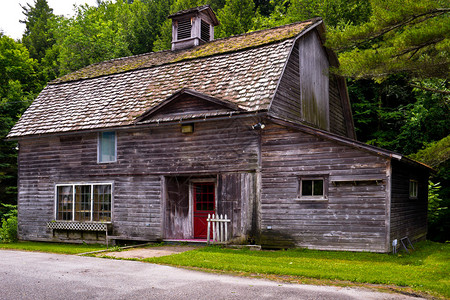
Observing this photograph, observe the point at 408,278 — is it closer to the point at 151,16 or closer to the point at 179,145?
the point at 179,145

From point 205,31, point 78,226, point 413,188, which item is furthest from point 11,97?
point 413,188

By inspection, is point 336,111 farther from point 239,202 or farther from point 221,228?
point 221,228

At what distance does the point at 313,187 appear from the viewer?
13164 mm

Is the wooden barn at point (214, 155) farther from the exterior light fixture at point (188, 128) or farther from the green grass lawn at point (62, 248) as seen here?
the green grass lawn at point (62, 248)

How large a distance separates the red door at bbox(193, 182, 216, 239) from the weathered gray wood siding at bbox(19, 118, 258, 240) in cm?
138

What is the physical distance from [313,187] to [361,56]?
430cm

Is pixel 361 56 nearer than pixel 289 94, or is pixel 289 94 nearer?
pixel 361 56

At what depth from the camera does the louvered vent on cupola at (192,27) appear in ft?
68.2

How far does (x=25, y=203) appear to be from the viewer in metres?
19.1

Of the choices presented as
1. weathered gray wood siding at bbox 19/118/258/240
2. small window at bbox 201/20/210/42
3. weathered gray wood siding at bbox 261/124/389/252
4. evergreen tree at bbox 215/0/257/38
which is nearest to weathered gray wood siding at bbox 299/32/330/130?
weathered gray wood siding at bbox 261/124/389/252

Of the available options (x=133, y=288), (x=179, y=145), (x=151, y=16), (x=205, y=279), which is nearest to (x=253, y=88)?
(x=179, y=145)

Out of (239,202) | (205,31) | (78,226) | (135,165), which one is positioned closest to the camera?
(239,202)

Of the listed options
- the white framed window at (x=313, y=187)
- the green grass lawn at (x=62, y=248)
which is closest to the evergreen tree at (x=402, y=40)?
the white framed window at (x=313, y=187)

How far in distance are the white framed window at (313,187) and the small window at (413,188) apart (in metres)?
4.05
